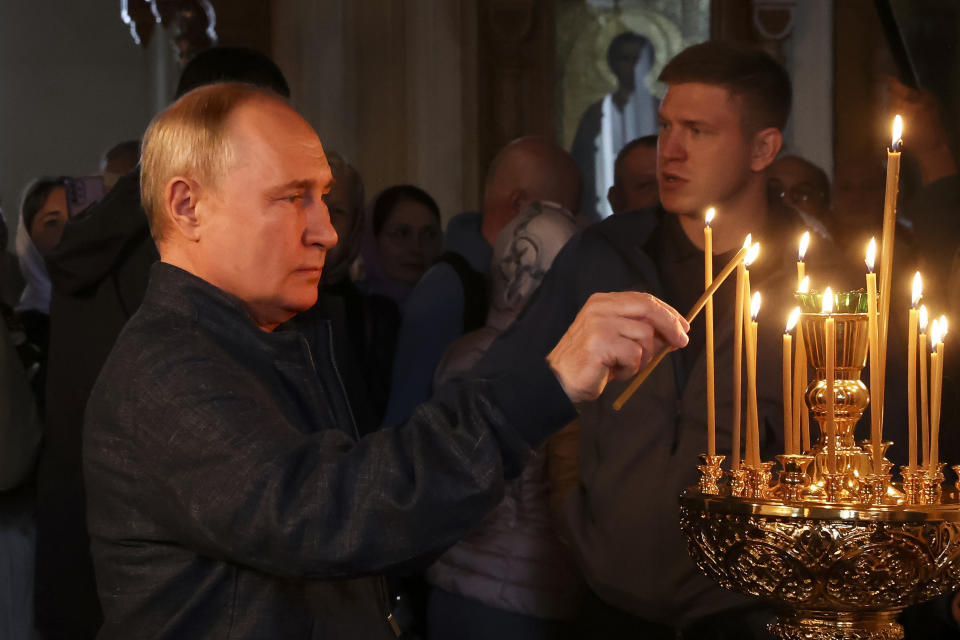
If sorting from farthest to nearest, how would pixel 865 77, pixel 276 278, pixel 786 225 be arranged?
1. pixel 865 77
2. pixel 786 225
3. pixel 276 278

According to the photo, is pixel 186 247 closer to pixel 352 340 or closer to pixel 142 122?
pixel 352 340

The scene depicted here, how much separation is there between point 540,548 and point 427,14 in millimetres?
5465

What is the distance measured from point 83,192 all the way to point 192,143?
2.90 meters

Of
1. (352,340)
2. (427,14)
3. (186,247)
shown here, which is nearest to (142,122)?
(427,14)

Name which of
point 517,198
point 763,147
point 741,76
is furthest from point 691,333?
point 517,198

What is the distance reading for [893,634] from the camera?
1437mm

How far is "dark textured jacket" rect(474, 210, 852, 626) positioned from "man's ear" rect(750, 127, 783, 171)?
17 centimetres

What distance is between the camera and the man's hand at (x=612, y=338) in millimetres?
1377

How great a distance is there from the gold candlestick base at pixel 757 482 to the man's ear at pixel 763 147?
1.35 m

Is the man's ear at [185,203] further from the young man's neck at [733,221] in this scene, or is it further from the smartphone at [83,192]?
the smartphone at [83,192]

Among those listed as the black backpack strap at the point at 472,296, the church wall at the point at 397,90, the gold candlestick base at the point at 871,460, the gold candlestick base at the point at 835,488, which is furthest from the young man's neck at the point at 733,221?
the church wall at the point at 397,90

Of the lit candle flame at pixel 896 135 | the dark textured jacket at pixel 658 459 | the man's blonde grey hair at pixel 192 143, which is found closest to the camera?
the lit candle flame at pixel 896 135

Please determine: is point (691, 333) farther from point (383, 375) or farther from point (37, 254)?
point (37, 254)

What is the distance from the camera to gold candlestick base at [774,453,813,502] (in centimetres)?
146
